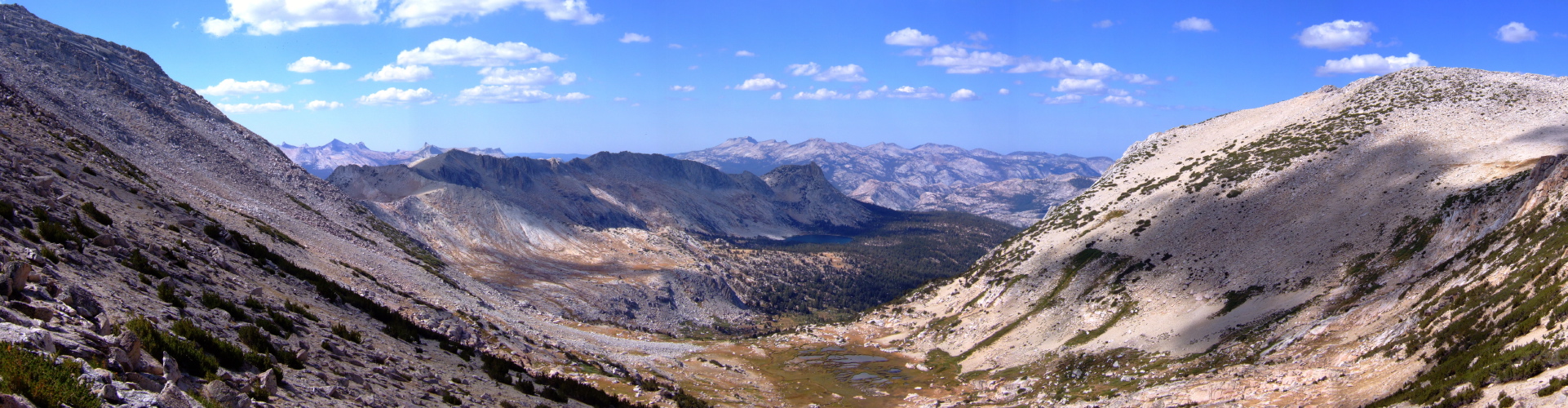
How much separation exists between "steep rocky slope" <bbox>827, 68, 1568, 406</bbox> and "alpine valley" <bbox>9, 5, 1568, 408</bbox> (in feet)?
0.85

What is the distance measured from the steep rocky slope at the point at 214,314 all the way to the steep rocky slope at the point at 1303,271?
2944 centimetres

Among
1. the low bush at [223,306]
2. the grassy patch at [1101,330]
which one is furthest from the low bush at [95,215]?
the grassy patch at [1101,330]

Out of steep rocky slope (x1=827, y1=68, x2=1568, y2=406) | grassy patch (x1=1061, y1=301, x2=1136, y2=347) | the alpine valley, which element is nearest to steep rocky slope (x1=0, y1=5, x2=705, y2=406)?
the alpine valley

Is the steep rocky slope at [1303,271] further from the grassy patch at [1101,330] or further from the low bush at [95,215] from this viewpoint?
the low bush at [95,215]

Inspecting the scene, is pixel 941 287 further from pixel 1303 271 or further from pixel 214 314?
pixel 214 314

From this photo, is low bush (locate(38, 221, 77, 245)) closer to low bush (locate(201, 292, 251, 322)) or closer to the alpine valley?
the alpine valley

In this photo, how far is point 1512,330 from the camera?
80.7 feet

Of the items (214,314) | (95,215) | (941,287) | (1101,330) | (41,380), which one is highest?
(95,215)

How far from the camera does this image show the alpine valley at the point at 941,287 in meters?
19.7

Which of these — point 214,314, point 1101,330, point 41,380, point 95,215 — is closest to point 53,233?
point 214,314

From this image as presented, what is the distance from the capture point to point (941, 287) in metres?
91.4

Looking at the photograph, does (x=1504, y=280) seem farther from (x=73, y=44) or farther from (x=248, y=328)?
(x=73, y=44)

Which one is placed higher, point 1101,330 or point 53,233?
point 53,233

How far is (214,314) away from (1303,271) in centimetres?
5804
